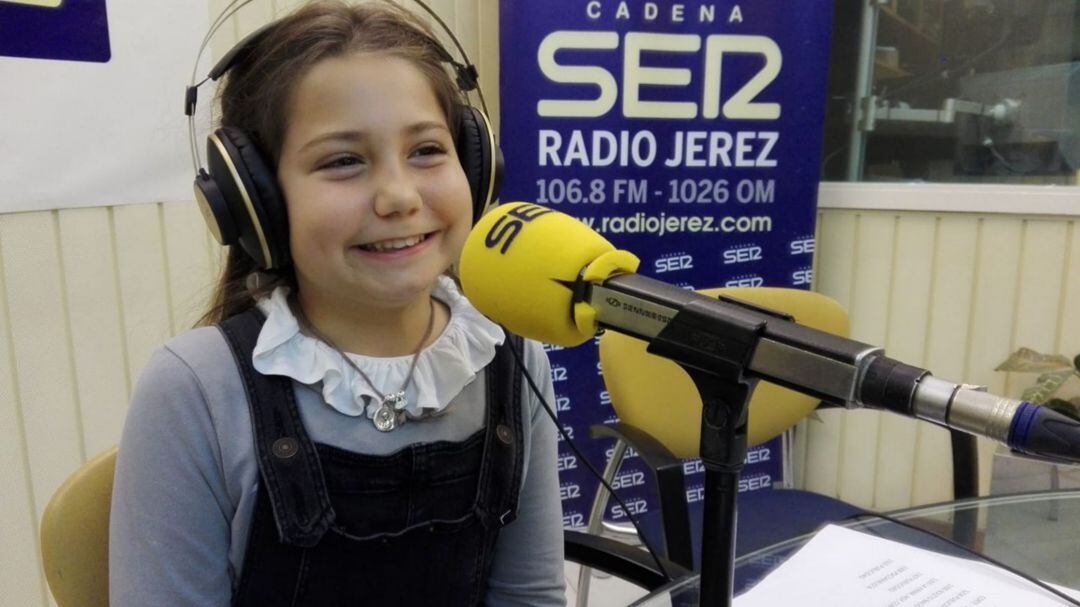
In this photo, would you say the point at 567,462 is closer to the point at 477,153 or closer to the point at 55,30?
the point at 477,153

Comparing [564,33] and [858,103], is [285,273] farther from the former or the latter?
[858,103]

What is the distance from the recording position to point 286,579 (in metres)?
0.81

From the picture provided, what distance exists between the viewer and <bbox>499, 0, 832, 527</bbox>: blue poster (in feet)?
6.27

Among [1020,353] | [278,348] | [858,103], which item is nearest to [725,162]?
[858,103]

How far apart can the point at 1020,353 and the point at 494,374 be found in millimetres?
1679

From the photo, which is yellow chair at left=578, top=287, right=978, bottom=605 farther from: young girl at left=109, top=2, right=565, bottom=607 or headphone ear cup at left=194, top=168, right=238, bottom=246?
headphone ear cup at left=194, top=168, right=238, bottom=246

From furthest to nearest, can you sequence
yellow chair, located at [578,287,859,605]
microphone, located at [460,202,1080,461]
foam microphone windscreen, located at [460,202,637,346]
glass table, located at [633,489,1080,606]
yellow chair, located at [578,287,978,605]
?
yellow chair, located at [578,287,859,605], yellow chair, located at [578,287,978,605], glass table, located at [633,489,1080,606], foam microphone windscreen, located at [460,202,637,346], microphone, located at [460,202,1080,461]

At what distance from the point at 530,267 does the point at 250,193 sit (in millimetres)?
348

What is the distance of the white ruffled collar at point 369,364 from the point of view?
80 cm

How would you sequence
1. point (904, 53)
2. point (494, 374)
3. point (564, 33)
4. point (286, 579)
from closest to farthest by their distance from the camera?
point (286, 579) < point (494, 374) < point (564, 33) < point (904, 53)

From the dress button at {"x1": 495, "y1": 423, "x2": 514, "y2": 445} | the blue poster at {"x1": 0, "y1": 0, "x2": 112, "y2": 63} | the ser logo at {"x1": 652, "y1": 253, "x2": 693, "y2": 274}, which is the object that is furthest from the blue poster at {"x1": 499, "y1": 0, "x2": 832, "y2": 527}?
the dress button at {"x1": 495, "y1": 423, "x2": 514, "y2": 445}

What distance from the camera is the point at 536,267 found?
0.54 m

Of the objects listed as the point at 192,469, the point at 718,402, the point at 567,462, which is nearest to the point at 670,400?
the point at 567,462

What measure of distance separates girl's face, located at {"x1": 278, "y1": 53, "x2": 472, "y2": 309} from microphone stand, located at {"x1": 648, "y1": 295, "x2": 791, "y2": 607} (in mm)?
373
